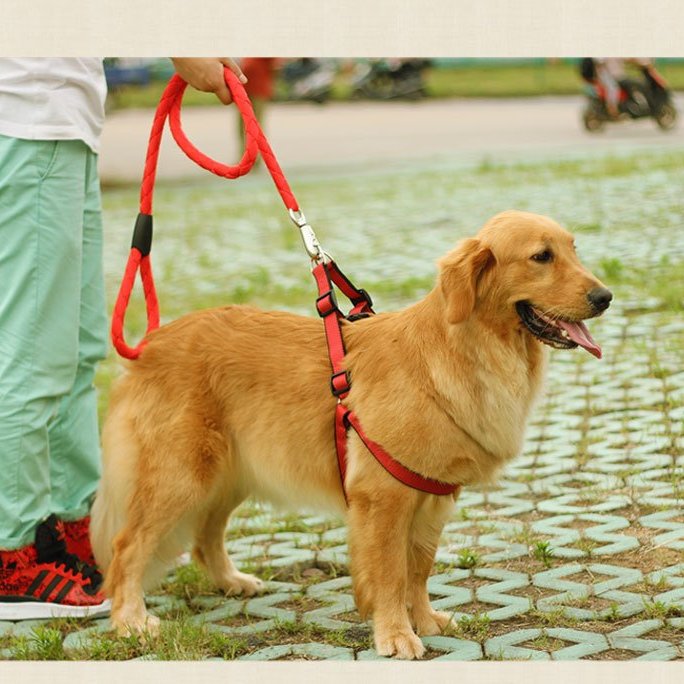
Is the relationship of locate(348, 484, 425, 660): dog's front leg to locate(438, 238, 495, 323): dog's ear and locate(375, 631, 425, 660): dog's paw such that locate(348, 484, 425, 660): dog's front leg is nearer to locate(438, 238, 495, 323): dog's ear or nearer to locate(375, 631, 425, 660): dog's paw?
locate(375, 631, 425, 660): dog's paw

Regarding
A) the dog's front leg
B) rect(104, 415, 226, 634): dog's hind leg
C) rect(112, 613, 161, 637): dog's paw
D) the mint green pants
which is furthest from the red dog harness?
rect(112, 613, 161, 637): dog's paw

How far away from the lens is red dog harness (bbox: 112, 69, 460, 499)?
4.28 metres

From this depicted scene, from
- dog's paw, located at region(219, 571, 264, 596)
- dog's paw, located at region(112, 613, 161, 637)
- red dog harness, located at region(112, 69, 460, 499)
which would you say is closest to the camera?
red dog harness, located at region(112, 69, 460, 499)

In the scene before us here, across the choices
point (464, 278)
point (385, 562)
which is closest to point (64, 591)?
point (385, 562)

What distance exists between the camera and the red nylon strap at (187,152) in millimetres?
4652

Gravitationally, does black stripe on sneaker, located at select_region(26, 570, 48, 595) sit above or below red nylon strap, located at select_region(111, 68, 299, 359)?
below

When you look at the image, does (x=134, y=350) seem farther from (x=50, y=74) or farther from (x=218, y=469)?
(x=50, y=74)

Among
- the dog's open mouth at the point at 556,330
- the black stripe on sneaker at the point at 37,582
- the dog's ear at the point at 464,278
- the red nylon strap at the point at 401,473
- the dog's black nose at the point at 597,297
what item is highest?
the dog's black nose at the point at 597,297

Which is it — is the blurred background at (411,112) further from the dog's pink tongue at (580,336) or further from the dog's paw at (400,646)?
the dog's paw at (400,646)

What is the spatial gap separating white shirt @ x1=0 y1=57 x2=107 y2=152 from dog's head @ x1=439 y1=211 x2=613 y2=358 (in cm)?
156

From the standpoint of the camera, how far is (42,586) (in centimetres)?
477

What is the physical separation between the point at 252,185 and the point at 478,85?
16113 millimetres

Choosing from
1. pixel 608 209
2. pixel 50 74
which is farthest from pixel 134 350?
pixel 608 209

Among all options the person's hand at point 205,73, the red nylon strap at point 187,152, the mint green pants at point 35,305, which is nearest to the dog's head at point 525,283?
the red nylon strap at point 187,152
